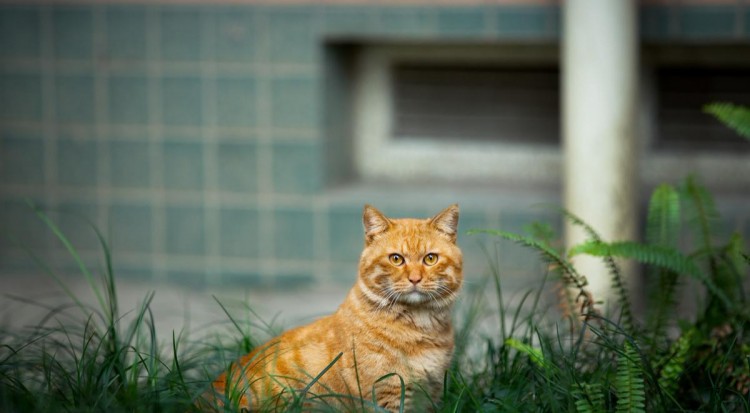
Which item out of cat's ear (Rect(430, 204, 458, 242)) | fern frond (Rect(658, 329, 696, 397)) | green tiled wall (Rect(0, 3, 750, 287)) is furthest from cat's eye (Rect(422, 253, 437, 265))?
green tiled wall (Rect(0, 3, 750, 287))

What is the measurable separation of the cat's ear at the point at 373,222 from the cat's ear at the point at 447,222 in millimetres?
138

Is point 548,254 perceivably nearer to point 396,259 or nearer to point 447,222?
point 447,222

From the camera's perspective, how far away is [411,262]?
10.1 ft

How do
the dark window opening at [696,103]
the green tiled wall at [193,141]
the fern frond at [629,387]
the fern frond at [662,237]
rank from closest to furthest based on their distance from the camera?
1. the fern frond at [629,387]
2. the fern frond at [662,237]
3. the green tiled wall at [193,141]
4. the dark window opening at [696,103]

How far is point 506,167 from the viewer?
639cm

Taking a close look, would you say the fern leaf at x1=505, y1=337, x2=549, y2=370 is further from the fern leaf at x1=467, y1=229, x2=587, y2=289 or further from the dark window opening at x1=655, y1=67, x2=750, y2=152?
the dark window opening at x1=655, y1=67, x2=750, y2=152

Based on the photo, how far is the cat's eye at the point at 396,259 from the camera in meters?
3.08

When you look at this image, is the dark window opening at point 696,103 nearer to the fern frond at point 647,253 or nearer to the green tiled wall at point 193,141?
the green tiled wall at point 193,141

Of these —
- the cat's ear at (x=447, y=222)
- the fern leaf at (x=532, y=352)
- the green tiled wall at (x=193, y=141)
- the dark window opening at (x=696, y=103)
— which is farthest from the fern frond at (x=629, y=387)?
the dark window opening at (x=696, y=103)

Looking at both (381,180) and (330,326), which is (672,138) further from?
(330,326)

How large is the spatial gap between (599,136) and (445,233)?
2.21 m

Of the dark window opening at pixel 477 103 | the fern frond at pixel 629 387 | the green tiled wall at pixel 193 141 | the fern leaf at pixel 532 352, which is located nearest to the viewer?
the fern frond at pixel 629 387

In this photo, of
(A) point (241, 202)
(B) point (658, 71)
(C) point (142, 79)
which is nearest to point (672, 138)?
(B) point (658, 71)

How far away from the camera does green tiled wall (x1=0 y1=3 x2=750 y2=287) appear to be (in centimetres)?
608
